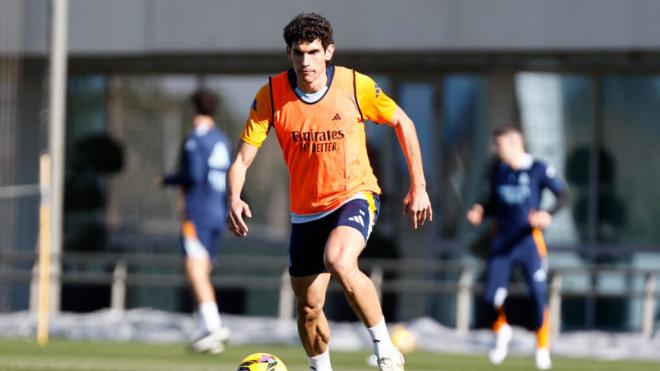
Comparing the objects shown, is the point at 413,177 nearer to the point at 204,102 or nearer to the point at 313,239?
the point at 313,239

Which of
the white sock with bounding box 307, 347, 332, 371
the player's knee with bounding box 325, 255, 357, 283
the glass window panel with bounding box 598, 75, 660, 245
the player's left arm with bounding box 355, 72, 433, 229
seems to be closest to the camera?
the player's knee with bounding box 325, 255, 357, 283

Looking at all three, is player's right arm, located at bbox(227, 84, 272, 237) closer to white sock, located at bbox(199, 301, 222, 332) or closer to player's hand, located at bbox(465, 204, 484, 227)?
white sock, located at bbox(199, 301, 222, 332)

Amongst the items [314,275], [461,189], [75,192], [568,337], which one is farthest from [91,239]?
[314,275]

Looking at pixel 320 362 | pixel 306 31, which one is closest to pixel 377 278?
pixel 320 362

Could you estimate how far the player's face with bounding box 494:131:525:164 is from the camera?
13.2 m

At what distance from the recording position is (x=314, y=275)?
8336mm

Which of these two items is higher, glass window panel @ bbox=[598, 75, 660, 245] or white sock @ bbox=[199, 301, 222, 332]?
glass window panel @ bbox=[598, 75, 660, 245]

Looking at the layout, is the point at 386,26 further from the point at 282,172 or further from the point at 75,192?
the point at 75,192

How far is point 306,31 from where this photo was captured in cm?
787

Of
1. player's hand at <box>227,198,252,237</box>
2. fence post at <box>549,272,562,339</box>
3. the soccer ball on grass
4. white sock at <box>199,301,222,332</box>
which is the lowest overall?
fence post at <box>549,272,562,339</box>

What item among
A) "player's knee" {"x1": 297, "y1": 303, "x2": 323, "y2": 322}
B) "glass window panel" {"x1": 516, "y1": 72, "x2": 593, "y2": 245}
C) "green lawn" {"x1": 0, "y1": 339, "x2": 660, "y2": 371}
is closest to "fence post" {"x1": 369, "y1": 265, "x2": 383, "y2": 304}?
"glass window panel" {"x1": 516, "y1": 72, "x2": 593, "y2": 245}

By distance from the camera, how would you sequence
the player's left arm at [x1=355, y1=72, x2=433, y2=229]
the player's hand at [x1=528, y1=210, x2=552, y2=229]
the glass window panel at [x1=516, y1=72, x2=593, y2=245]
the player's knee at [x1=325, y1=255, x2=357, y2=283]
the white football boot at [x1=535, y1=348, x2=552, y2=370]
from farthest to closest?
the glass window panel at [x1=516, y1=72, x2=593, y2=245] → the player's hand at [x1=528, y1=210, x2=552, y2=229] → the white football boot at [x1=535, y1=348, x2=552, y2=370] → the player's left arm at [x1=355, y1=72, x2=433, y2=229] → the player's knee at [x1=325, y1=255, x2=357, y2=283]

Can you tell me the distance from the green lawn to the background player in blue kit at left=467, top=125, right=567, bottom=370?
2.07 feet

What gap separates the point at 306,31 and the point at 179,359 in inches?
208
